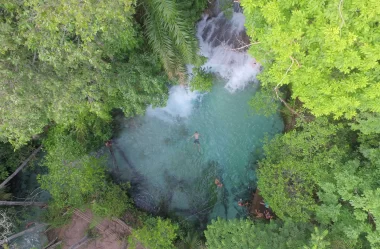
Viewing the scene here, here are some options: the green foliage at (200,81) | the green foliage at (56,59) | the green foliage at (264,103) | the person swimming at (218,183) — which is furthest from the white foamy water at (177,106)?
the green foliage at (56,59)

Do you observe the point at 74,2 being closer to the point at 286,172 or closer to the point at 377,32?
the point at 377,32

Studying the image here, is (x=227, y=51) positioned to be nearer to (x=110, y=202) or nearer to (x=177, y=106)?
(x=177, y=106)

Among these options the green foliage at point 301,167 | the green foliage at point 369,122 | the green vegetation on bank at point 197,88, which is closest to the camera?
the green vegetation on bank at point 197,88

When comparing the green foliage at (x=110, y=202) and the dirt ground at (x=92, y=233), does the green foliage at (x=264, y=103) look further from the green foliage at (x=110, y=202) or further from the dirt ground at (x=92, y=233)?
the dirt ground at (x=92, y=233)

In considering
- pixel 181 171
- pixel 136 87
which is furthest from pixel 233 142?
pixel 136 87

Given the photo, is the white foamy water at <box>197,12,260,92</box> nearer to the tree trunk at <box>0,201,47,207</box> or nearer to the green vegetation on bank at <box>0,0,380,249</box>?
the green vegetation on bank at <box>0,0,380,249</box>

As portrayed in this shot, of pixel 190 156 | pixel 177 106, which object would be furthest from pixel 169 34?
pixel 190 156
